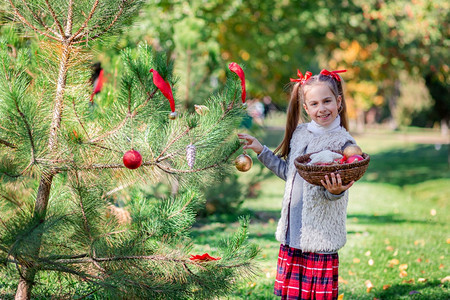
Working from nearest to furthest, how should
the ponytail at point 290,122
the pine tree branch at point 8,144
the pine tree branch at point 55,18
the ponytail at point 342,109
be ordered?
1. the pine tree branch at point 8,144
2. the pine tree branch at point 55,18
3. the ponytail at point 342,109
4. the ponytail at point 290,122

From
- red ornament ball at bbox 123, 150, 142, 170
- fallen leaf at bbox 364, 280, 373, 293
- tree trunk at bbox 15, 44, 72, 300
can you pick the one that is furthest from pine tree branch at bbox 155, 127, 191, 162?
fallen leaf at bbox 364, 280, 373, 293

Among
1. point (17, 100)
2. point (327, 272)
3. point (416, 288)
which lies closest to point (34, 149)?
point (17, 100)

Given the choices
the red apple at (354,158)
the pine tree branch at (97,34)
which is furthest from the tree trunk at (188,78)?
the red apple at (354,158)

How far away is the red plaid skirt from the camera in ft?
9.32

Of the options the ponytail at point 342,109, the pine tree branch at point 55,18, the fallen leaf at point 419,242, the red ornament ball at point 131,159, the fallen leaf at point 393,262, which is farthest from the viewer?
the fallen leaf at point 419,242

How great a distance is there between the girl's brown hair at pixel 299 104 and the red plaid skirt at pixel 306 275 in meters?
0.66

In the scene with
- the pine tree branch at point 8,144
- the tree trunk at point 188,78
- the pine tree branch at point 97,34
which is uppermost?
the tree trunk at point 188,78

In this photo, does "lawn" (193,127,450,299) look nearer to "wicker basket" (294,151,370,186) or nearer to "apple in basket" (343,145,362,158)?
"wicker basket" (294,151,370,186)

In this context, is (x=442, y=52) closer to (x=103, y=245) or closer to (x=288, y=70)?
(x=288, y=70)

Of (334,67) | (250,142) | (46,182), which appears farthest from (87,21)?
(334,67)

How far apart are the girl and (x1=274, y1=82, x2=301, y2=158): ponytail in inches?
5.8

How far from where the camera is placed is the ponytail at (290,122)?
3.15 meters

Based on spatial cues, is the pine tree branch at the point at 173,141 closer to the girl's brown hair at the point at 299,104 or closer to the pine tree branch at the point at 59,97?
the pine tree branch at the point at 59,97

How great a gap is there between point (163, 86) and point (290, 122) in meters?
1.13
